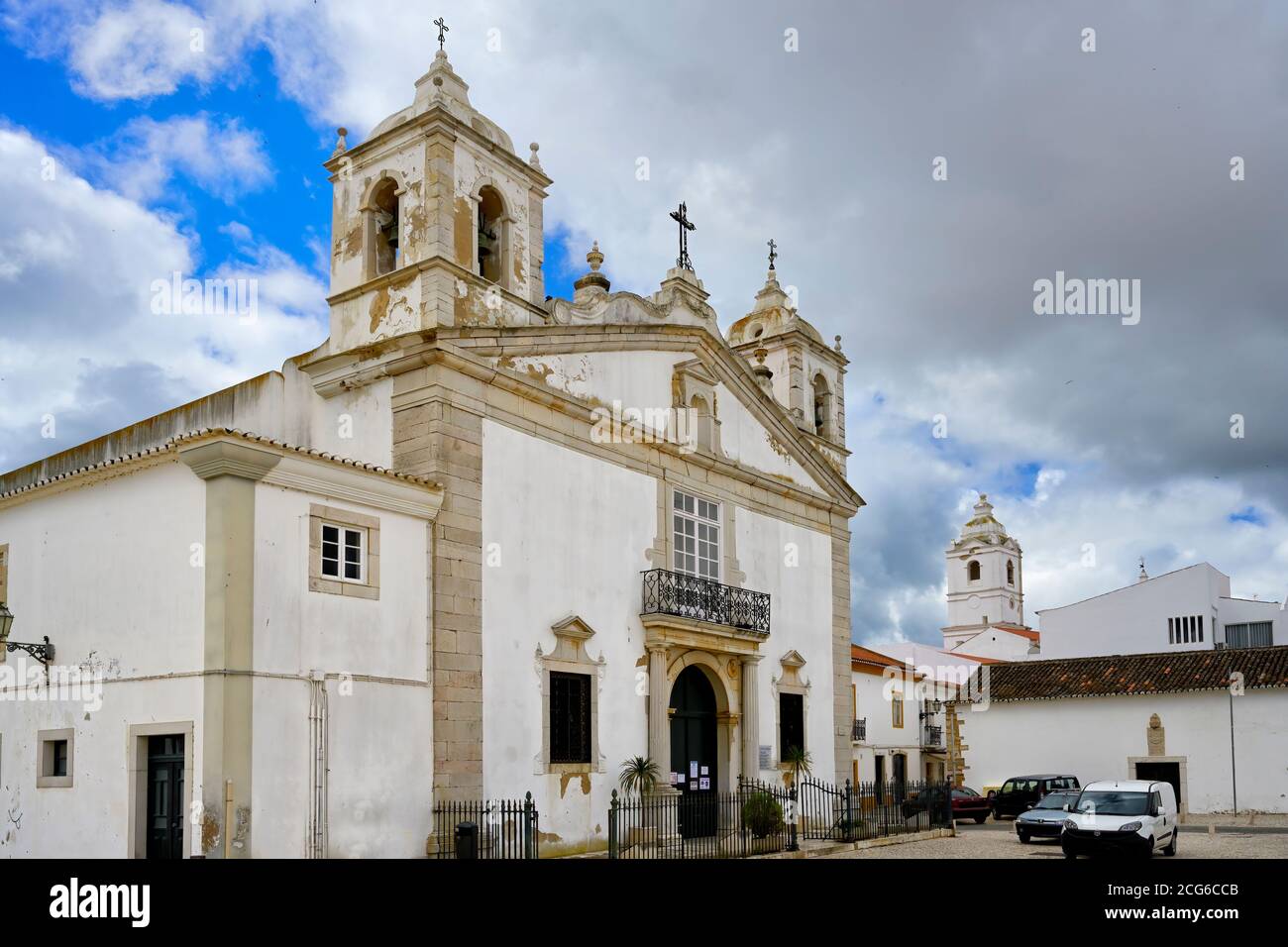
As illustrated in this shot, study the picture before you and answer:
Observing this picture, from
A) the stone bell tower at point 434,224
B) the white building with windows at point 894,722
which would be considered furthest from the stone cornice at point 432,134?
the white building with windows at point 894,722

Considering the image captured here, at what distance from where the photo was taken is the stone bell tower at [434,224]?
17797mm

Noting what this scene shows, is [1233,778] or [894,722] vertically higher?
[894,722]

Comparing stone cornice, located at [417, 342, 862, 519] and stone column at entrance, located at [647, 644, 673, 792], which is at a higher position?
stone cornice, located at [417, 342, 862, 519]

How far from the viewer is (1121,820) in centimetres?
1820

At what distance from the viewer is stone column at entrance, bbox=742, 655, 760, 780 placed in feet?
70.6

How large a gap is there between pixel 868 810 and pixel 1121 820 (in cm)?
749

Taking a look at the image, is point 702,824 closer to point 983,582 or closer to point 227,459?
point 227,459

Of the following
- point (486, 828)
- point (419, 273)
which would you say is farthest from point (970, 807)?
point (419, 273)

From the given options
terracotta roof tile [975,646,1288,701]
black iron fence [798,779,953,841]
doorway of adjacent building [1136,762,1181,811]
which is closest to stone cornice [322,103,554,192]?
black iron fence [798,779,953,841]

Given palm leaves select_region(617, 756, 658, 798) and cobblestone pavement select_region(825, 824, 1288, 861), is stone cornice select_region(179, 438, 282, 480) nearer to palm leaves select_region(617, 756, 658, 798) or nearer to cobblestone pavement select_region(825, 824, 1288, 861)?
palm leaves select_region(617, 756, 658, 798)

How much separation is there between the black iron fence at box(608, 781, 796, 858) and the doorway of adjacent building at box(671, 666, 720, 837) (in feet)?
0.11

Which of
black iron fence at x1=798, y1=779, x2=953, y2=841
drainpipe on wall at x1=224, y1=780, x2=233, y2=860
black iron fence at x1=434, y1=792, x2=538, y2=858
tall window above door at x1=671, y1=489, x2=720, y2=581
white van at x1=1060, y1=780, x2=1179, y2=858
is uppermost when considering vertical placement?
tall window above door at x1=671, y1=489, x2=720, y2=581
